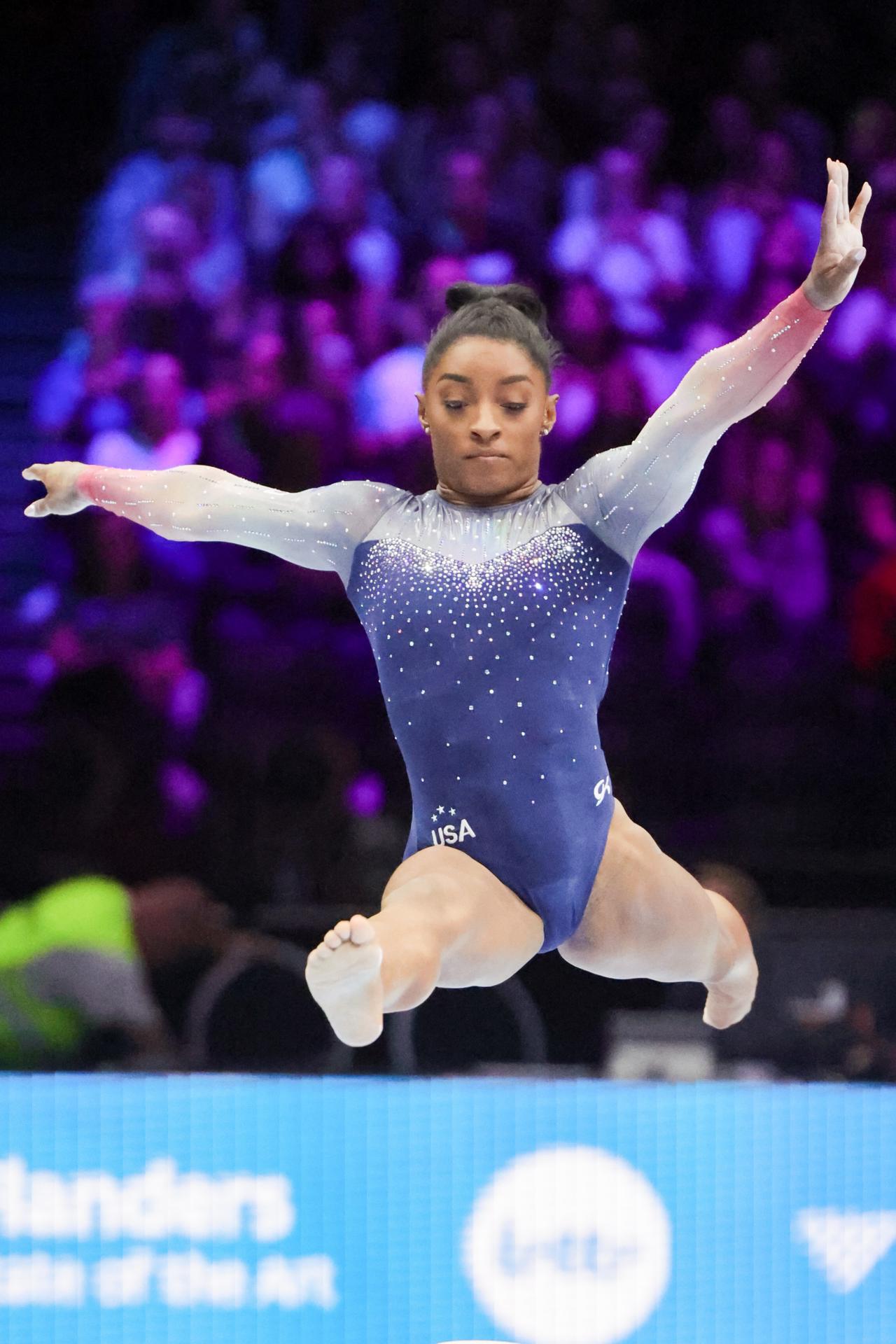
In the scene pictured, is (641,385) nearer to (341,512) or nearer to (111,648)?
(111,648)

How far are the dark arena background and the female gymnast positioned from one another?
51.2 inches

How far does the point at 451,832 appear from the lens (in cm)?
258

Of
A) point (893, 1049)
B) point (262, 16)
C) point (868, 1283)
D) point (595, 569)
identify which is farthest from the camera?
point (262, 16)

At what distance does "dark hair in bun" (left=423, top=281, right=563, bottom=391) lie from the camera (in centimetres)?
264

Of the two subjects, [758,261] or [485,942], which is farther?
[758,261]

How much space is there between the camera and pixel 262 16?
627 cm

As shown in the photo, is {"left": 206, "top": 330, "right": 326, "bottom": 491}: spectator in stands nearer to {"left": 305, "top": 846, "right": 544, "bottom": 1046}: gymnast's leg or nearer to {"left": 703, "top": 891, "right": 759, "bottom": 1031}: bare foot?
{"left": 703, "top": 891, "right": 759, "bottom": 1031}: bare foot

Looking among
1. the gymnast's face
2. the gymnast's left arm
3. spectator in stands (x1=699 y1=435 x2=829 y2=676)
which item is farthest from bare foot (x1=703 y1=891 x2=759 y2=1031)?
spectator in stands (x1=699 y1=435 x2=829 y2=676)

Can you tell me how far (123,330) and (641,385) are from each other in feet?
5.99

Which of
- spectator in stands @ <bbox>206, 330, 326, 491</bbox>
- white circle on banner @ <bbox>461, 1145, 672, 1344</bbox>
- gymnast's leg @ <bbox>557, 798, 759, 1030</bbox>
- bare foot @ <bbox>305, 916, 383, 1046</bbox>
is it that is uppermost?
spectator in stands @ <bbox>206, 330, 326, 491</bbox>

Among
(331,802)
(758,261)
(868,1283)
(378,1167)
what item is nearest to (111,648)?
(331,802)

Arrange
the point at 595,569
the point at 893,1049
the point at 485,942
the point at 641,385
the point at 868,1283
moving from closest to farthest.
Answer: the point at 485,942 < the point at 595,569 < the point at 868,1283 < the point at 893,1049 < the point at 641,385

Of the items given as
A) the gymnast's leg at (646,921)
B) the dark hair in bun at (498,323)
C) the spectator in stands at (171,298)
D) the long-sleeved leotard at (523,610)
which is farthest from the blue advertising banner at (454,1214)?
the spectator in stands at (171,298)

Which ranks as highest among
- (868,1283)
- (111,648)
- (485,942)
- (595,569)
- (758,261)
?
(758,261)
